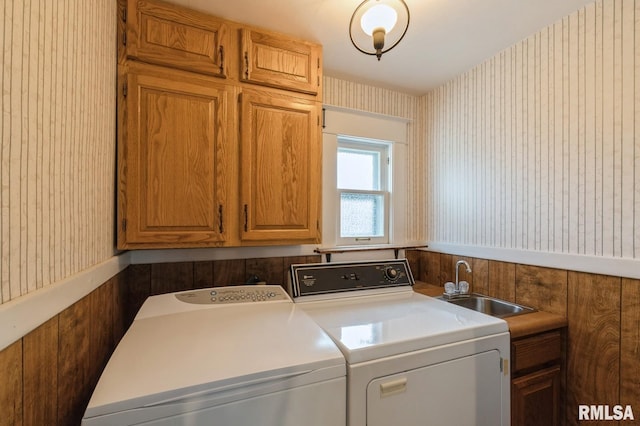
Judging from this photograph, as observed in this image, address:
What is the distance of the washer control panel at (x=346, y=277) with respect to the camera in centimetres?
158

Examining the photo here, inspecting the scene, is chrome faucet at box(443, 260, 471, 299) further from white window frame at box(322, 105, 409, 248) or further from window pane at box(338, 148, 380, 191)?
window pane at box(338, 148, 380, 191)

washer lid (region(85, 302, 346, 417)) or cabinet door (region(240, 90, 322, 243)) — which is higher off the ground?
cabinet door (region(240, 90, 322, 243))

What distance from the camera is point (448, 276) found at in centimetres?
215

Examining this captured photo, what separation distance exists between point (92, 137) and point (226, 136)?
22.6 inches

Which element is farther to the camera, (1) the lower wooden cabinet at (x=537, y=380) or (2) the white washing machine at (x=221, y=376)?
(1) the lower wooden cabinet at (x=537, y=380)

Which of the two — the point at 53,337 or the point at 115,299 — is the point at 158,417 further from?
the point at 115,299

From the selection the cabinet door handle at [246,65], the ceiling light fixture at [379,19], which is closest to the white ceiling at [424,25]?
the ceiling light fixture at [379,19]

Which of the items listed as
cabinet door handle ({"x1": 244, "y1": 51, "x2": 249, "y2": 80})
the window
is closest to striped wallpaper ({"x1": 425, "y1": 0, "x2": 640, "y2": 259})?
the window

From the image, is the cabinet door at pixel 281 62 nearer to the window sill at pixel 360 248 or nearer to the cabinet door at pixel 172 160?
the cabinet door at pixel 172 160

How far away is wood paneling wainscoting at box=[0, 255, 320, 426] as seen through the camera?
60cm

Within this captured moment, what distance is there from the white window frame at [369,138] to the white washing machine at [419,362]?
2.53 ft

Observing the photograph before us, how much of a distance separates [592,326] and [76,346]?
2200 mm

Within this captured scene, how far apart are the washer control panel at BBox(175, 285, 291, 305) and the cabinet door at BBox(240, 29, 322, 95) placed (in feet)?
3.75

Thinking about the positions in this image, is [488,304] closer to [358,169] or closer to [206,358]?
[358,169]
